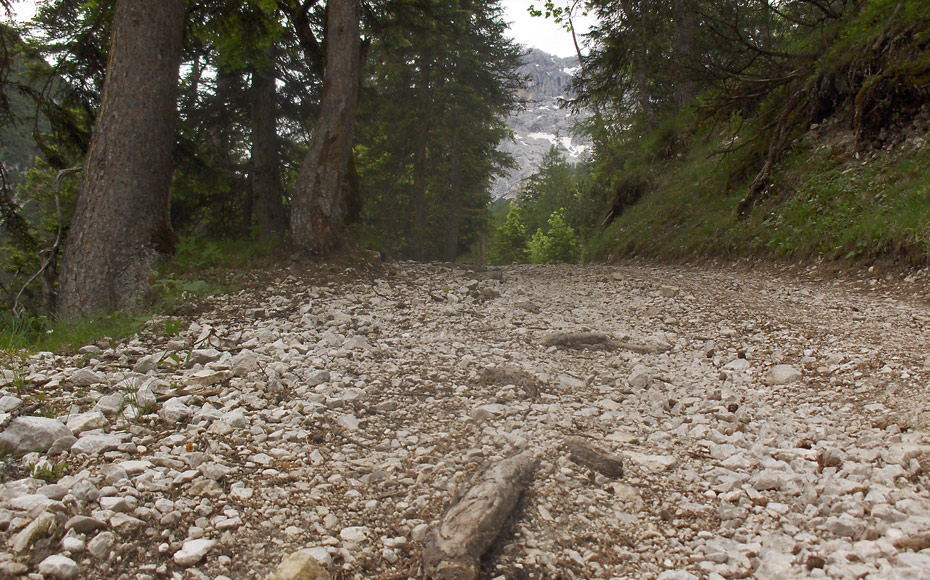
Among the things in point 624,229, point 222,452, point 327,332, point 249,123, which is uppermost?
point 249,123

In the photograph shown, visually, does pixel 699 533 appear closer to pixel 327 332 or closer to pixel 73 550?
pixel 73 550

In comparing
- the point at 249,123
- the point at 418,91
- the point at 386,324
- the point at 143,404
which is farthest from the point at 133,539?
the point at 418,91

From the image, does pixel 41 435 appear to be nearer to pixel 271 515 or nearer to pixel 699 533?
pixel 271 515

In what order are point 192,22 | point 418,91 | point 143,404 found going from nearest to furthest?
1. point 143,404
2. point 192,22
3. point 418,91

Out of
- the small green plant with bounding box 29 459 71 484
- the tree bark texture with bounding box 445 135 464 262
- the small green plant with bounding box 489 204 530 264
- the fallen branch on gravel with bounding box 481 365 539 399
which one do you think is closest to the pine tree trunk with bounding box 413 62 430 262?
the tree bark texture with bounding box 445 135 464 262

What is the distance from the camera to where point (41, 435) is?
8.83 ft

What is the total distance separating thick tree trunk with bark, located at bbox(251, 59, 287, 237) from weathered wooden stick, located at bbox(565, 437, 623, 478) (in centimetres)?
1055

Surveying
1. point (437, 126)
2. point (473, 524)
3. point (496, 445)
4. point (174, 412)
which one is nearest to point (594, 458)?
point (496, 445)

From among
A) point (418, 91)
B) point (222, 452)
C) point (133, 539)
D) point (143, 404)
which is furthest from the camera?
point (418, 91)

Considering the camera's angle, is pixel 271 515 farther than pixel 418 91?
No

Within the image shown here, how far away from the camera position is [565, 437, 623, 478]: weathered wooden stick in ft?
9.89

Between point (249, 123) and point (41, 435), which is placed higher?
point (249, 123)

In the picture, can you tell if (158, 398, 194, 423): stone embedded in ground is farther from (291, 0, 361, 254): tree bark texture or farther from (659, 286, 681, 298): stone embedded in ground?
(659, 286, 681, 298): stone embedded in ground

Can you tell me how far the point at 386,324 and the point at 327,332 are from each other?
2.74 feet
